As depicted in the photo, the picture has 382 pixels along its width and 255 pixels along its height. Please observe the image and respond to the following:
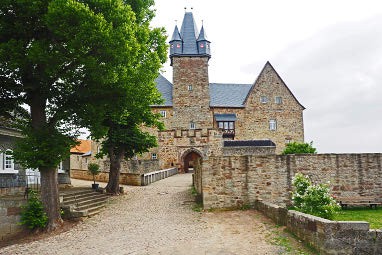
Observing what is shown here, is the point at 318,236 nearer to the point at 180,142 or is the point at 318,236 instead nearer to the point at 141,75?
the point at 141,75

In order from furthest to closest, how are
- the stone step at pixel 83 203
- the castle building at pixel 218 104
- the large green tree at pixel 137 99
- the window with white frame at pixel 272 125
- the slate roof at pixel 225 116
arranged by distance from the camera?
Answer: the window with white frame at pixel 272 125
the slate roof at pixel 225 116
the castle building at pixel 218 104
the stone step at pixel 83 203
the large green tree at pixel 137 99

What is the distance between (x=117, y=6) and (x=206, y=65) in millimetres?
35055

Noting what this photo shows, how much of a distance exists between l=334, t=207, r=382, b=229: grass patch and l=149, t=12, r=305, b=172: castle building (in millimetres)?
30282

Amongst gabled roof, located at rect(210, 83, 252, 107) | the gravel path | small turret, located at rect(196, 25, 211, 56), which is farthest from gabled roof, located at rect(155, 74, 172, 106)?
the gravel path

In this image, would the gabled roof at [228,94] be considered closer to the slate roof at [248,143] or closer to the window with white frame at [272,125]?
the window with white frame at [272,125]

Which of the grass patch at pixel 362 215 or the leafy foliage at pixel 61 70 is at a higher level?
the leafy foliage at pixel 61 70

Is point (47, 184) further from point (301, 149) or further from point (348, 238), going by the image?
point (301, 149)

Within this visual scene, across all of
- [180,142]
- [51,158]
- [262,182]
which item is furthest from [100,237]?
[180,142]

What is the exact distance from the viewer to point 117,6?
12422 millimetres

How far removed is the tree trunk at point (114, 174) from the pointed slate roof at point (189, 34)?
90.8 feet

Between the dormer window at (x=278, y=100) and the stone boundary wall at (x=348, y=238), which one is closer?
the stone boundary wall at (x=348, y=238)

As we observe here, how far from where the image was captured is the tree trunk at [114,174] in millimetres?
20797

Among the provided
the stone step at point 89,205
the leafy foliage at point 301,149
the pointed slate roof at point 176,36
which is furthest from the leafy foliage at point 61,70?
the pointed slate roof at point 176,36

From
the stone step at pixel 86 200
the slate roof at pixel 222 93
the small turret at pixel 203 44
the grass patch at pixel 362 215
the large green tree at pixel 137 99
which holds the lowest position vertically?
the grass patch at pixel 362 215
